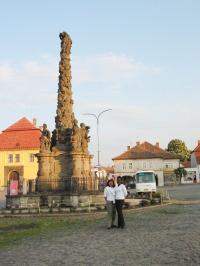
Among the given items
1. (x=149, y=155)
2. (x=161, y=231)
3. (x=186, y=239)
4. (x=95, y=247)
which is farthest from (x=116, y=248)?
(x=149, y=155)

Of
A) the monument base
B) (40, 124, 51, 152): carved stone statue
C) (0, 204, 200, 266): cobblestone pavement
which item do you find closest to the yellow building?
(40, 124, 51, 152): carved stone statue

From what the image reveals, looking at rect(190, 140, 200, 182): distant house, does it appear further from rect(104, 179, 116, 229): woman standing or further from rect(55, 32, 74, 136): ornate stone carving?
rect(104, 179, 116, 229): woman standing

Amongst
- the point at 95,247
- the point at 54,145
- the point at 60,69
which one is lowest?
the point at 95,247

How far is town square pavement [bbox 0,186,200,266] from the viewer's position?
879 cm

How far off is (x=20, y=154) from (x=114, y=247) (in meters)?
65.6

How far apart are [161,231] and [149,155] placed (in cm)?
8139

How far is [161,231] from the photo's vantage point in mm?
13312

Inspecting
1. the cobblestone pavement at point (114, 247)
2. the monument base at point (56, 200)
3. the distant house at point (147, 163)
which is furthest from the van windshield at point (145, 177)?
the distant house at point (147, 163)

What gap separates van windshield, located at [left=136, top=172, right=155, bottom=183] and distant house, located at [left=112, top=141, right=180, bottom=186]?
51.4m

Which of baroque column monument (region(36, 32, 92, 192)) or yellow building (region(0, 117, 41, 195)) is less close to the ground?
yellow building (region(0, 117, 41, 195))

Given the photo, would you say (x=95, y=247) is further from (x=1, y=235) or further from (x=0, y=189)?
(x=0, y=189)

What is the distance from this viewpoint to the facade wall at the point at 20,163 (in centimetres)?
7438

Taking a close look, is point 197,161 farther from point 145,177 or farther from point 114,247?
point 114,247

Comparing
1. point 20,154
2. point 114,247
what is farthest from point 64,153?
point 20,154
